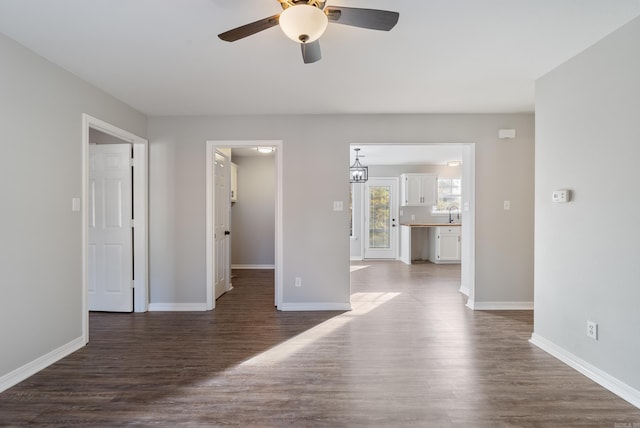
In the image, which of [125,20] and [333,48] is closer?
[125,20]

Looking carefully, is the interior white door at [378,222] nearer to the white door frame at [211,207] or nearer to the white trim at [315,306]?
the white trim at [315,306]

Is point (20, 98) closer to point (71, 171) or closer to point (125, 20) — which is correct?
point (71, 171)

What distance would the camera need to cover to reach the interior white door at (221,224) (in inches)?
173

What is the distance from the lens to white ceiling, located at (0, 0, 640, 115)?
1.94m

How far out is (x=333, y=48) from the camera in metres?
2.40

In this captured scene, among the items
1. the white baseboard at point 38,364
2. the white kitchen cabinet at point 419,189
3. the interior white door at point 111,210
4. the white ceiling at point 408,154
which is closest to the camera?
the white baseboard at point 38,364

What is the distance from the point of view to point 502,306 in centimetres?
399

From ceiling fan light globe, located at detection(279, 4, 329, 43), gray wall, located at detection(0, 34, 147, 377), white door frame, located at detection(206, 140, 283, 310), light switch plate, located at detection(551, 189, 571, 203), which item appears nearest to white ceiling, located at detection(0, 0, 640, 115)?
gray wall, located at detection(0, 34, 147, 377)

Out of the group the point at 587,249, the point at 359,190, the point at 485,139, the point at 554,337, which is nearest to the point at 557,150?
the point at 587,249

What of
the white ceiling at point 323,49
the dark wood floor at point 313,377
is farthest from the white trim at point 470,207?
the white ceiling at point 323,49

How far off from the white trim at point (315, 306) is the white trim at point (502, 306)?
1.64m

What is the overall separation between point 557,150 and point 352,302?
9.35 ft

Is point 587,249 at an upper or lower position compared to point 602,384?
upper

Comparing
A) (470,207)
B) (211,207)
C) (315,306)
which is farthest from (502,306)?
(211,207)
